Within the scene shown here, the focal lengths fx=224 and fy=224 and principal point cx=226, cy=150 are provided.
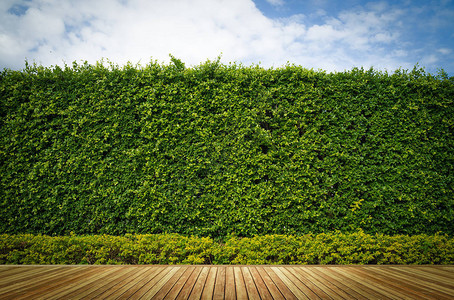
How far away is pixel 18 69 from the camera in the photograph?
5.21 m

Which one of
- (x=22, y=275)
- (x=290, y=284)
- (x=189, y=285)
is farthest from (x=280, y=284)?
(x=22, y=275)

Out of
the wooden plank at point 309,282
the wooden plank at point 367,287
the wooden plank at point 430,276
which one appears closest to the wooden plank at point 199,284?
the wooden plank at point 309,282

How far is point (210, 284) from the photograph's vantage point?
103 inches

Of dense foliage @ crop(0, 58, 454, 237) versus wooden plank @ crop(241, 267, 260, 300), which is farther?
dense foliage @ crop(0, 58, 454, 237)

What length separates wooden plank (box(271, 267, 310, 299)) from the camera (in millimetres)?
2352

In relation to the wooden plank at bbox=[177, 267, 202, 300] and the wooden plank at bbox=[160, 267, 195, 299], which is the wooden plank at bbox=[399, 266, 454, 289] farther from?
the wooden plank at bbox=[160, 267, 195, 299]

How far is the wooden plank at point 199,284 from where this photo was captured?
231 cm

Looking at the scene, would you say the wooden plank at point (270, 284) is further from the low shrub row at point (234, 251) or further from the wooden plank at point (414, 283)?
the wooden plank at point (414, 283)

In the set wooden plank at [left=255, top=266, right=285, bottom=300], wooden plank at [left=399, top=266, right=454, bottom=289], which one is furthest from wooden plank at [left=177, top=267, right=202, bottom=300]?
wooden plank at [left=399, top=266, right=454, bottom=289]

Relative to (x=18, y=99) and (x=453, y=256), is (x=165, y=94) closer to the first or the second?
(x=18, y=99)

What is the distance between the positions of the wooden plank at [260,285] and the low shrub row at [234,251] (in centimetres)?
71

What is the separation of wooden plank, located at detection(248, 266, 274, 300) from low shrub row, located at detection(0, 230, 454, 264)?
71cm

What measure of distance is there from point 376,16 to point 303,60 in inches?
121

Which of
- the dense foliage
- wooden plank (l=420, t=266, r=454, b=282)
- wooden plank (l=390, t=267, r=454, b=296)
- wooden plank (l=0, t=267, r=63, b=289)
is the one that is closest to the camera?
wooden plank (l=390, t=267, r=454, b=296)
